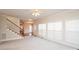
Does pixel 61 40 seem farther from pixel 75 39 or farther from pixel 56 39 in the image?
pixel 75 39

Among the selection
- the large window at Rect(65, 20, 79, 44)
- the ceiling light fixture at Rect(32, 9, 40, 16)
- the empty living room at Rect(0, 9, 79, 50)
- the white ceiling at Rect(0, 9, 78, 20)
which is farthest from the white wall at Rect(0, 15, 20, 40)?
the large window at Rect(65, 20, 79, 44)

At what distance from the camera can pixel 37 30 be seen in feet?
9.39

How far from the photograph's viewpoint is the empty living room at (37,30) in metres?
2.44

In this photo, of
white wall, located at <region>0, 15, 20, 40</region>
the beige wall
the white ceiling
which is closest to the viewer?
the white ceiling

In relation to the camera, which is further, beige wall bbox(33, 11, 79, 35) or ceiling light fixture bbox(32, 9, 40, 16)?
beige wall bbox(33, 11, 79, 35)

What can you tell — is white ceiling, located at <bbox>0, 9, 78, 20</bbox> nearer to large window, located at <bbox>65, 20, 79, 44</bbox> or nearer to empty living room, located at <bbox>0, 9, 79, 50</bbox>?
empty living room, located at <bbox>0, 9, 79, 50</bbox>

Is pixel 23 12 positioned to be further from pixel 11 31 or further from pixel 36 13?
pixel 11 31

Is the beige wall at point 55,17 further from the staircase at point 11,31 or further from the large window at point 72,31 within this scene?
the staircase at point 11,31

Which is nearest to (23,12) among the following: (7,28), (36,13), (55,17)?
(36,13)

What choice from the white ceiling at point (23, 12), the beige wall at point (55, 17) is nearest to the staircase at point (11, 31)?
the white ceiling at point (23, 12)

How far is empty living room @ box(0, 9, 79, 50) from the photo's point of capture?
2438 mm
